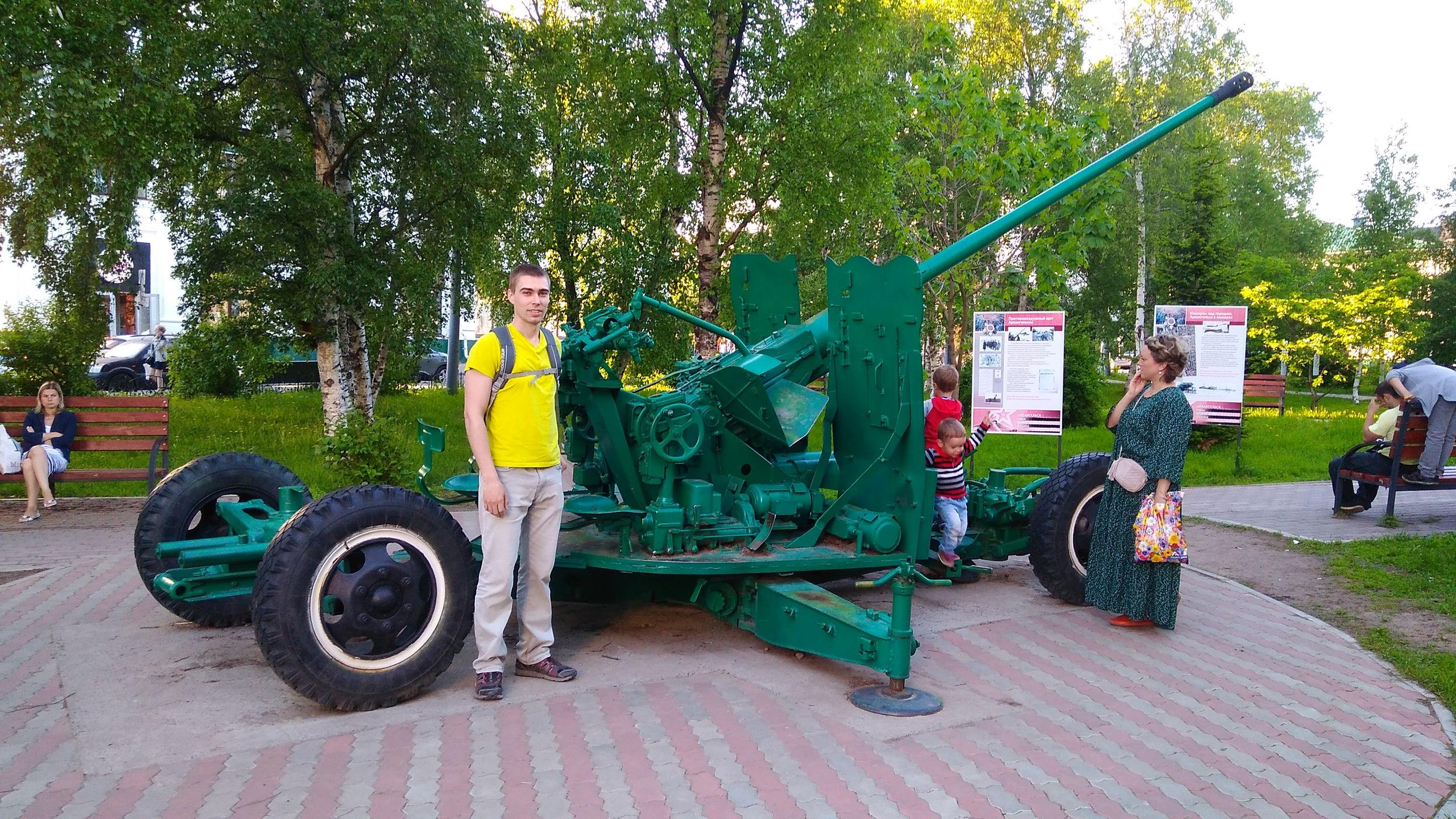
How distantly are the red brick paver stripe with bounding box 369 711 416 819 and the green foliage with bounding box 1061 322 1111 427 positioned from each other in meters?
15.0

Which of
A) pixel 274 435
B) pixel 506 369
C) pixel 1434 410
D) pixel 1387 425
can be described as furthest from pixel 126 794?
pixel 274 435

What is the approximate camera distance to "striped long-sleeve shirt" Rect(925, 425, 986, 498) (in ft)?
20.6

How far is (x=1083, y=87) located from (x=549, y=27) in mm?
16315

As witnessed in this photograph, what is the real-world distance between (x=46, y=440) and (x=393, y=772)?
756 cm

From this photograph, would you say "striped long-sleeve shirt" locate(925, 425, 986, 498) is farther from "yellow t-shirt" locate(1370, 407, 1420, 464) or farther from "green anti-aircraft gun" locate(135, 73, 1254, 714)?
"yellow t-shirt" locate(1370, 407, 1420, 464)

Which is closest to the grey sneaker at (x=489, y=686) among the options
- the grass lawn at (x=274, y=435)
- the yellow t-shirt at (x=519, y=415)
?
the yellow t-shirt at (x=519, y=415)

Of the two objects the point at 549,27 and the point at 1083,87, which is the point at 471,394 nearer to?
the point at 549,27

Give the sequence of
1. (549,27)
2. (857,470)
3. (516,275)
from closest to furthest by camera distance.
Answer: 1. (516,275)
2. (857,470)
3. (549,27)

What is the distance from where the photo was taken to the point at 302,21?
11227 millimetres

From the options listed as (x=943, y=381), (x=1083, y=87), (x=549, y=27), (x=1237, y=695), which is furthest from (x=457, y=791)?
(x=1083, y=87)

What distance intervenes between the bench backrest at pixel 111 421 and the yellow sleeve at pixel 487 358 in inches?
261

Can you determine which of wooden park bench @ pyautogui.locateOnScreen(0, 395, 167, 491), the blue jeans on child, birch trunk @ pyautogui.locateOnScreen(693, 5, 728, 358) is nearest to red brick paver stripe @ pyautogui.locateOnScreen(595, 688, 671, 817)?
the blue jeans on child

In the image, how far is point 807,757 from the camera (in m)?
3.88

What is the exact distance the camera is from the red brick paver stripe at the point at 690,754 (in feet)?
11.4
